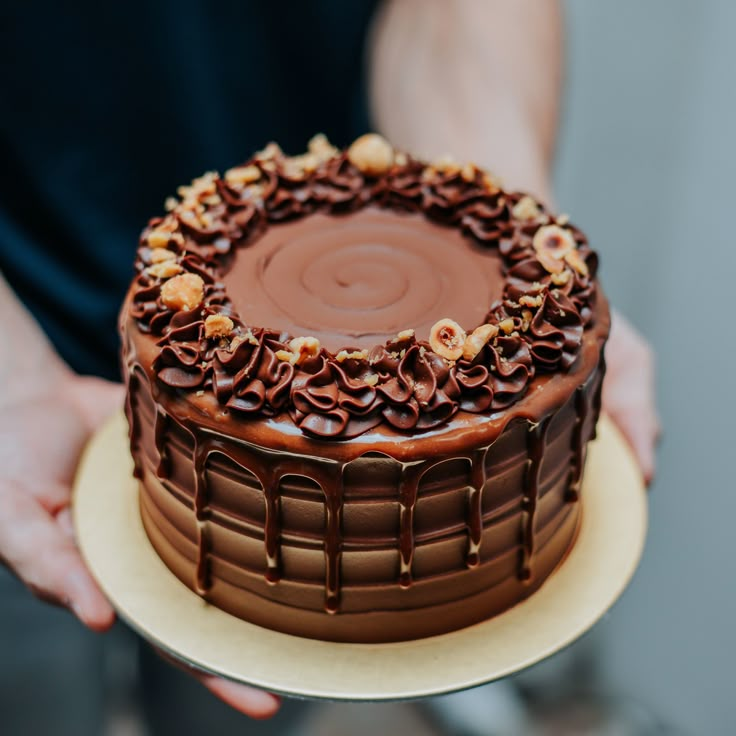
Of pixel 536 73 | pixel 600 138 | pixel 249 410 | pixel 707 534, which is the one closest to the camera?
pixel 249 410

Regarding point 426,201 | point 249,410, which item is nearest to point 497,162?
point 426,201

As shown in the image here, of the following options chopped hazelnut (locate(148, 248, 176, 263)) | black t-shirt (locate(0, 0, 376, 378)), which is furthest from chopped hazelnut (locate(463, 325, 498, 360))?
black t-shirt (locate(0, 0, 376, 378))

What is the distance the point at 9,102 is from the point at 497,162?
1.37m

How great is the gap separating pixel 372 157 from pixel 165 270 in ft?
1.92

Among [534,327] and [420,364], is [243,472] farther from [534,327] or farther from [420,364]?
[534,327]

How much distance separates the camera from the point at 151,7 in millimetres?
2545

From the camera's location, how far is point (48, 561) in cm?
194

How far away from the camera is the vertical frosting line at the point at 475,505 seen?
158cm

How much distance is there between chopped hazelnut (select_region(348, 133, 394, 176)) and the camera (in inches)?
83.6

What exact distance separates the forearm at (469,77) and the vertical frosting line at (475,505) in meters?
1.45

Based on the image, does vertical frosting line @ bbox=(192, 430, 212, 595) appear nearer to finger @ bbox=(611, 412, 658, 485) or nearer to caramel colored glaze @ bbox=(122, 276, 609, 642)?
caramel colored glaze @ bbox=(122, 276, 609, 642)

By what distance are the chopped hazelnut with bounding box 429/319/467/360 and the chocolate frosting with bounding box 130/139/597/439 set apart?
0.02 metres

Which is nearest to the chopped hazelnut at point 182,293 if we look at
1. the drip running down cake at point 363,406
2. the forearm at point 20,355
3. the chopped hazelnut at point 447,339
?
the drip running down cake at point 363,406

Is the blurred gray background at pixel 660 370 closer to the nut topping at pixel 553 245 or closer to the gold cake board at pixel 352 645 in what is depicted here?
the gold cake board at pixel 352 645
